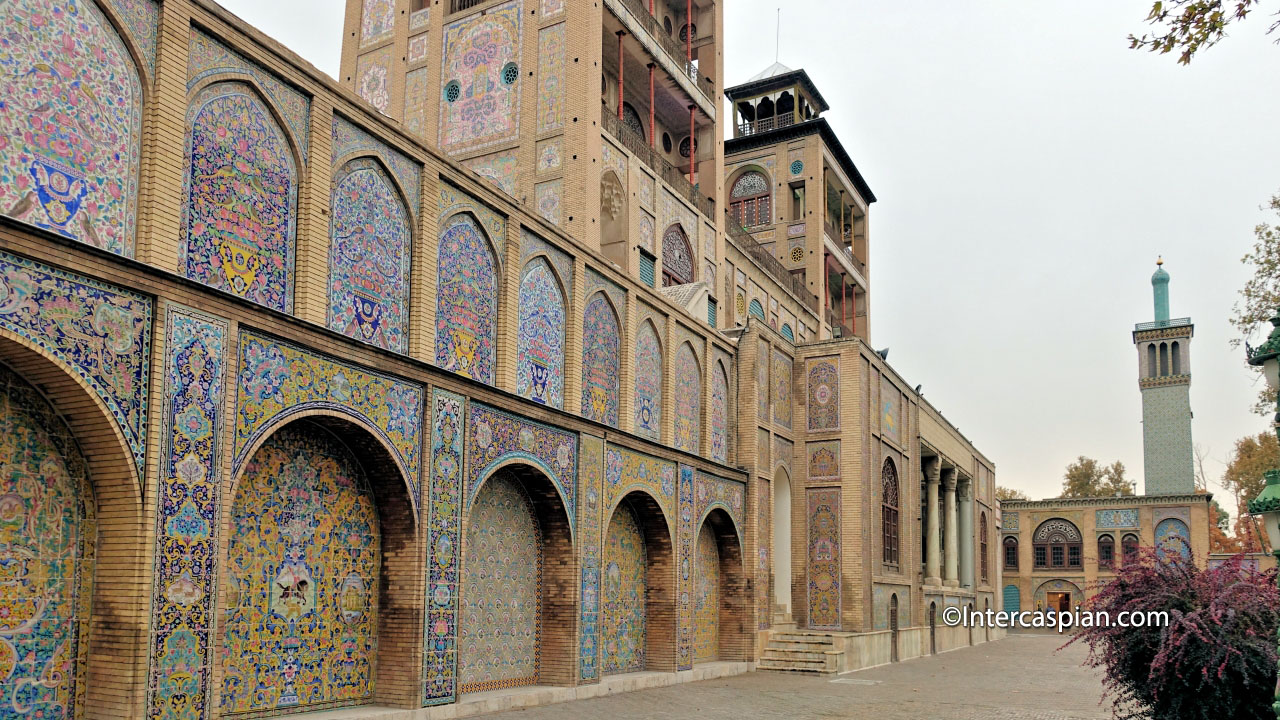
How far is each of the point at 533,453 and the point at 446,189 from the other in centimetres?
354

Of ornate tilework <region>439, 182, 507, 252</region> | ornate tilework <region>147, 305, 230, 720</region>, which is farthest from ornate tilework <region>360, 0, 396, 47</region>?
ornate tilework <region>147, 305, 230, 720</region>

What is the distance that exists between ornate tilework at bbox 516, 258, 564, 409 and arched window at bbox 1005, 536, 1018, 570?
48.1 m

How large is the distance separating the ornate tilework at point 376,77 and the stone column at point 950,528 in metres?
22.1

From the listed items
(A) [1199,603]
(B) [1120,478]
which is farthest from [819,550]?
(B) [1120,478]

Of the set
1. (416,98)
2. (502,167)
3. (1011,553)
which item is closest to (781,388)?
(502,167)

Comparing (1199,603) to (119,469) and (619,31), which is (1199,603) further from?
(619,31)

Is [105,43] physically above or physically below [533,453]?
above

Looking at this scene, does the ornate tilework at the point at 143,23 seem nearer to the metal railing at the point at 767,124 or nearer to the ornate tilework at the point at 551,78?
the ornate tilework at the point at 551,78

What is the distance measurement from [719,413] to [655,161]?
6.04 meters

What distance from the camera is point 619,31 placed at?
23375 millimetres

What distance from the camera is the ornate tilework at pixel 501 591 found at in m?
13.7

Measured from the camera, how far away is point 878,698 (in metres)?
17.1

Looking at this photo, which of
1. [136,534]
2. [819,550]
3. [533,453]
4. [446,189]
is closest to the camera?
[136,534]

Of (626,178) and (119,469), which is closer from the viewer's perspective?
(119,469)
